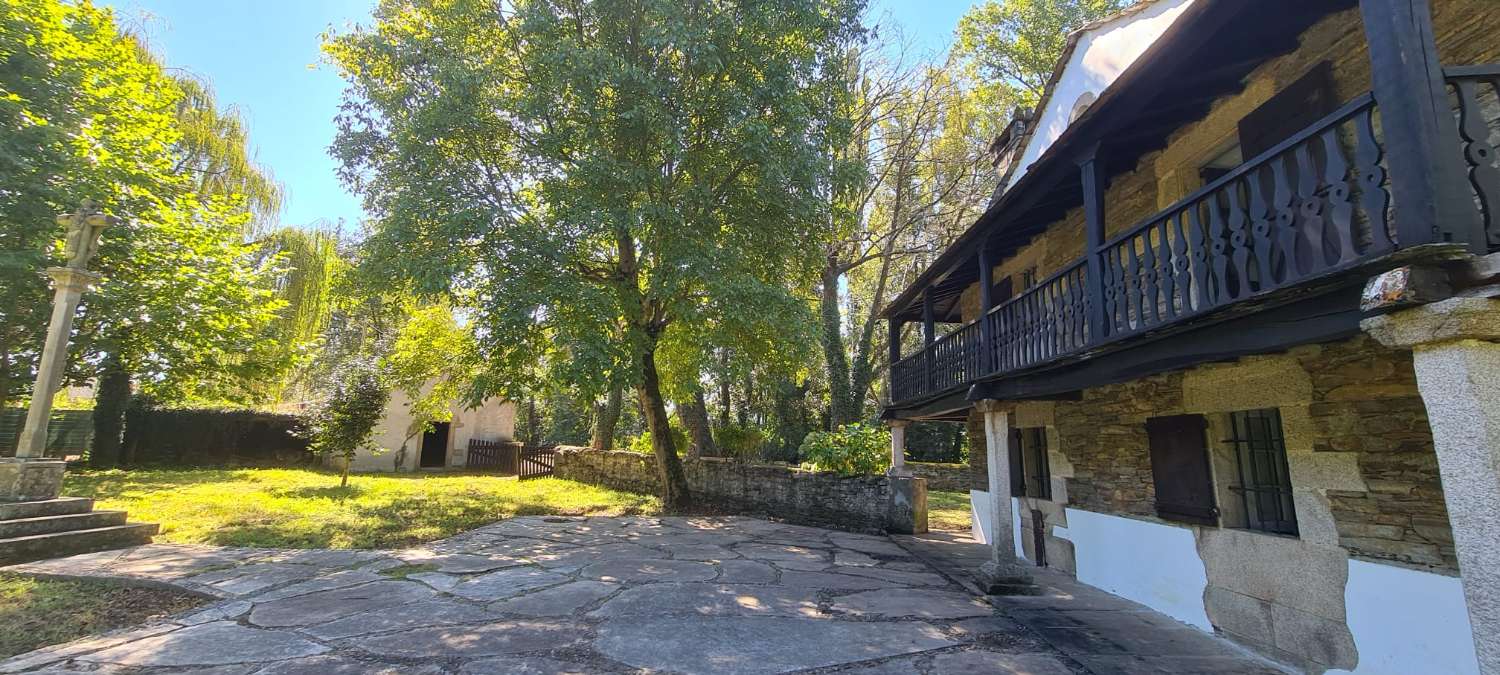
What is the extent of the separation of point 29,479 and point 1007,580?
1058 cm

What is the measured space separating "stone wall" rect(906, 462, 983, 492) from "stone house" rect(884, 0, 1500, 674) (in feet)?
38.1

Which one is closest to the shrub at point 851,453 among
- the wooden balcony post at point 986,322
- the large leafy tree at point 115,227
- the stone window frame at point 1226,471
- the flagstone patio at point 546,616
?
the flagstone patio at point 546,616

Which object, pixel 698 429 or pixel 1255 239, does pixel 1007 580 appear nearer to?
pixel 1255 239

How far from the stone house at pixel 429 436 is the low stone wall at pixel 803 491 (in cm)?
725

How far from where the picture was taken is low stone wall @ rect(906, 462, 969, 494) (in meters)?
18.8

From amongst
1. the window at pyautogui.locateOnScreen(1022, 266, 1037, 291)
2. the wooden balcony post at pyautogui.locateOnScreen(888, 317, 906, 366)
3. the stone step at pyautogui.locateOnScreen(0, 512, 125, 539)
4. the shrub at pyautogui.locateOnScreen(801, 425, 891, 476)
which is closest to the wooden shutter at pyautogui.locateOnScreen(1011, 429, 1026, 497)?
the window at pyautogui.locateOnScreen(1022, 266, 1037, 291)

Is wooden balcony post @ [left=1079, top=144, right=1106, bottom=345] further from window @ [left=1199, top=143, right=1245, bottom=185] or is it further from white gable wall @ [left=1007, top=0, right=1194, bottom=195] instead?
white gable wall @ [left=1007, top=0, right=1194, bottom=195]

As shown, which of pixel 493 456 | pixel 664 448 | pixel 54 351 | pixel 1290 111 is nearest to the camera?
pixel 1290 111

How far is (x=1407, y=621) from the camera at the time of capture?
11.6ft

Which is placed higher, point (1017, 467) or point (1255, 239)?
point (1255, 239)

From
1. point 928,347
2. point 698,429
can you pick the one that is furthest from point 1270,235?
point 698,429

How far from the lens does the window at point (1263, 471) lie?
4727 millimetres

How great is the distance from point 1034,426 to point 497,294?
26.4 ft

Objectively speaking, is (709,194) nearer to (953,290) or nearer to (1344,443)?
(953,290)
